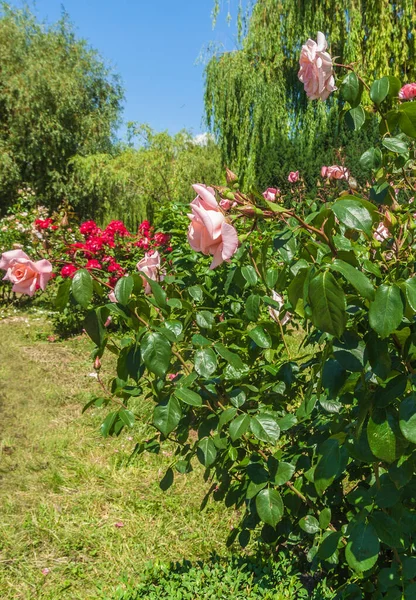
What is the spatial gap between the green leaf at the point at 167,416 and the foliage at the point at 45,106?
11819 mm

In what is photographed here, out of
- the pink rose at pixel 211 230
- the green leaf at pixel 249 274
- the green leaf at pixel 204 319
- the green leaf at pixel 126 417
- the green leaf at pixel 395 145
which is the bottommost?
the green leaf at pixel 126 417

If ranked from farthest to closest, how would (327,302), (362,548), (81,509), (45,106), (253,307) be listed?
(45,106)
(81,509)
(253,307)
(362,548)
(327,302)

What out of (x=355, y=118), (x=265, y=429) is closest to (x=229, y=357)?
(x=265, y=429)

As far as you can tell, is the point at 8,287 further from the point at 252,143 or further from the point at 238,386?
the point at 238,386

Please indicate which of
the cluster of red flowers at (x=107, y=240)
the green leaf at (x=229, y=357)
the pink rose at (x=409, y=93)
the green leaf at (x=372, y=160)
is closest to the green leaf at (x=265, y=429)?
the green leaf at (x=229, y=357)

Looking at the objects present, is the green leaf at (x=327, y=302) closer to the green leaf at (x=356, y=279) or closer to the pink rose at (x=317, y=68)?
the green leaf at (x=356, y=279)

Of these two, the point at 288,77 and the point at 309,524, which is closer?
the point at 309,524

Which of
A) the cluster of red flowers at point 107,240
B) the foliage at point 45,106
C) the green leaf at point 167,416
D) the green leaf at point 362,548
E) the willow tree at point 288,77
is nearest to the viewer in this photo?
the green leaf at point 362,548

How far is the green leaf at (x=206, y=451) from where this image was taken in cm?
136

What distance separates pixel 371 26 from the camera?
8.23 meters

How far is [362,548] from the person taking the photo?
3.29ft

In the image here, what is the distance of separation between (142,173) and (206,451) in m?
11.7

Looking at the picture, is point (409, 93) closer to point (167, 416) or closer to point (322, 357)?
point (322, 357)

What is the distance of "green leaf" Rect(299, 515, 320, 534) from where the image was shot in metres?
1.45
